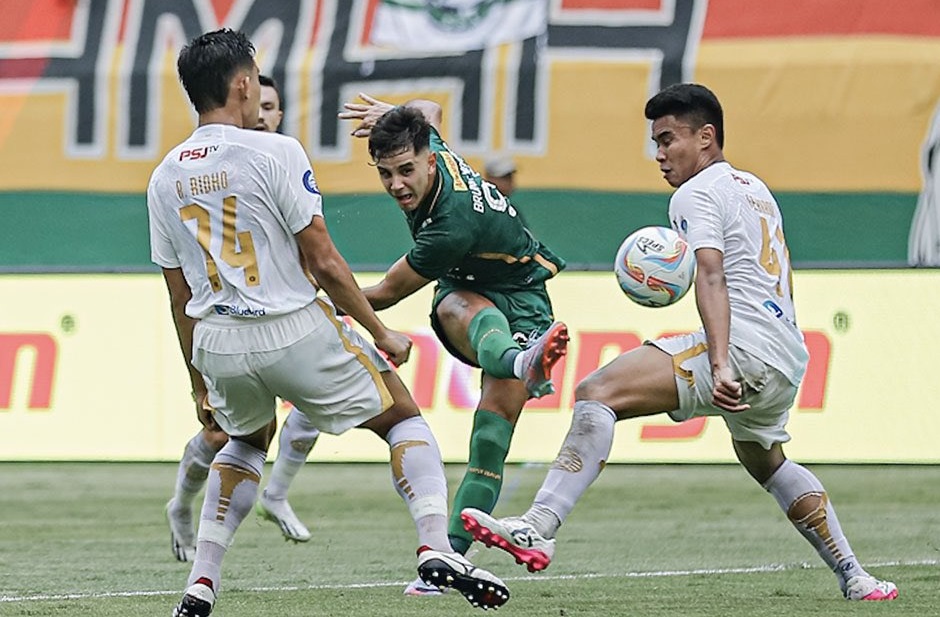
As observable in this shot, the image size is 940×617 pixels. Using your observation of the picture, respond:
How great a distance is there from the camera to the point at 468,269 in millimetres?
7074

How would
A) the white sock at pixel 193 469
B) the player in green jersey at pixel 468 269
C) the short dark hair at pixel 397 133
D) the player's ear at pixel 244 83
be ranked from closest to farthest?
1. the player's ear at pixel 244 83
2. the short dark hair at pixel 397 133
3. the player in green jersey at pixel 468 269
4. the white sock at pixel 193 469

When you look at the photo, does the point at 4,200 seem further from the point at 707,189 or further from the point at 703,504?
the point at 707,189

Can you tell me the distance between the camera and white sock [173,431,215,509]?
25.9 ft

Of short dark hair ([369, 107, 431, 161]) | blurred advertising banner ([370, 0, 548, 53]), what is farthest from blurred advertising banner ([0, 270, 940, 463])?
short dark hair ([369, 107, 431, 161])

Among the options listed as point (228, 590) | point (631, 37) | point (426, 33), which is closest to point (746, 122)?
point (631, 37)

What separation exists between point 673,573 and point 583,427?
1.40m

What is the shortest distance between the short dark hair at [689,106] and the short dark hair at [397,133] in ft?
2.73

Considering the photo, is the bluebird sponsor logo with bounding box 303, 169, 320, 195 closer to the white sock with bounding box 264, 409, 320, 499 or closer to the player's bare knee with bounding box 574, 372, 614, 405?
the player's bare knee with bounding box 574, 372, 614, 405

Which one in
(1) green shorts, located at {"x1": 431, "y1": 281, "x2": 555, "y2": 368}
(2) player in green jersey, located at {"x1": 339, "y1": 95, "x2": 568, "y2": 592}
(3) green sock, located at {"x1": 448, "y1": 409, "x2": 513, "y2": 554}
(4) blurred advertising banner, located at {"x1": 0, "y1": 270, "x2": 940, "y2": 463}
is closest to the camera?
(2) player in green jersey, located at {"x1": 339, "y1": 95, "x2": 568, "y2": 592}

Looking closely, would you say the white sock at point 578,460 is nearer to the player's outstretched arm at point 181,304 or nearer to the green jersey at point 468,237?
the green jersey at point 468,237

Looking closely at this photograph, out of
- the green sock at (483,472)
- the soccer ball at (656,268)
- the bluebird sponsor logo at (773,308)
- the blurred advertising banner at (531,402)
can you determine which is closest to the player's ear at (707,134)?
the soccer ball at (656,268)

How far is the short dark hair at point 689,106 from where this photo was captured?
6391 millimetres

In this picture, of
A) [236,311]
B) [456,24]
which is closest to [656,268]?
[236,311]

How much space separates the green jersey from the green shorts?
3cm
